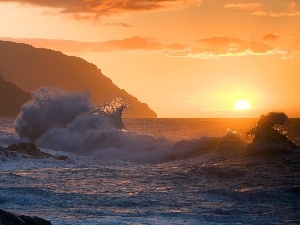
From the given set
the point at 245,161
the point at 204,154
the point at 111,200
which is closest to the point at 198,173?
the point at 245,161

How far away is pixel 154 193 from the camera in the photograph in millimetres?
20641

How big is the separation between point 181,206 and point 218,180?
734cm

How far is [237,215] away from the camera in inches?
655

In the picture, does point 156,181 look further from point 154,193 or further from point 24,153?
point 24,153

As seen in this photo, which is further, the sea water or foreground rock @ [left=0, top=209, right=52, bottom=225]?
the sea water

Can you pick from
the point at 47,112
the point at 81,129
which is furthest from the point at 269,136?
the point at 47,112

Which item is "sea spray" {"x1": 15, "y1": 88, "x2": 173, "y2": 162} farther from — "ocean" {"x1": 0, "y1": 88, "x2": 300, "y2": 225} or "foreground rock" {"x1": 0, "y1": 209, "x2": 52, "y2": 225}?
"foreground rock" {"x1": 0, "y1": 209, "x2": 52, "y2": 225}

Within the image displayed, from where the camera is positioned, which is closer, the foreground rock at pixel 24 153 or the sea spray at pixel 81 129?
the foreground rock at pixel 24 153

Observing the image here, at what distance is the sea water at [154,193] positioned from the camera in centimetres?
1619

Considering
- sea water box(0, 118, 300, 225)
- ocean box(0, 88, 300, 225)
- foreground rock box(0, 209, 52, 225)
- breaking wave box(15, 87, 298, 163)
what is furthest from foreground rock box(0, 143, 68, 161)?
foreground rock box(0, 209, 52, 225)

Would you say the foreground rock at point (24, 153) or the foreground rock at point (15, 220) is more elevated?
the foreground rock at point (15, 220)

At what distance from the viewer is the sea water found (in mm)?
16186

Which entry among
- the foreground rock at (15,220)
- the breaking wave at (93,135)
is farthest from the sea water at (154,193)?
the breaking wave at (93,135)

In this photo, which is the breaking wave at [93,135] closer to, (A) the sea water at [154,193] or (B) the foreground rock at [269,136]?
(B) the foreground rock at [269,136]
